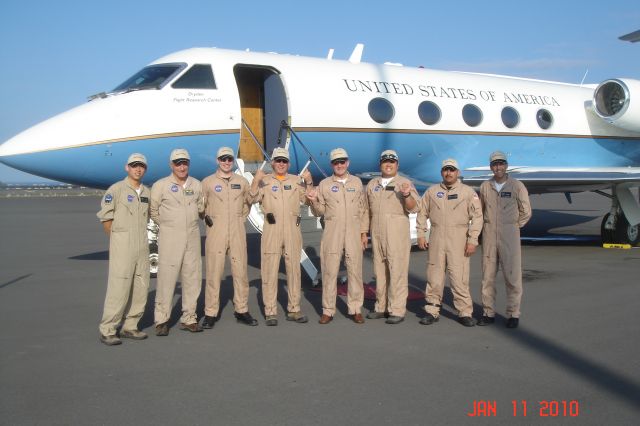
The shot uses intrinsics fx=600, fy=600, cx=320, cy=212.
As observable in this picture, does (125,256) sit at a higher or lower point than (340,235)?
lower

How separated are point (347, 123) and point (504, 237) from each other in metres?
4.84

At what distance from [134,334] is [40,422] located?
1917mm

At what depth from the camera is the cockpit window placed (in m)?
9.20

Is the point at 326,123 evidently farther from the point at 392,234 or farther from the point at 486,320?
the point at 486,320

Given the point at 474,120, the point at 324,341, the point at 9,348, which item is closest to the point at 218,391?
the point at 324,341

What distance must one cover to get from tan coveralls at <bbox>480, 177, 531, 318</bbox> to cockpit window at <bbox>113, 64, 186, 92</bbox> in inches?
215

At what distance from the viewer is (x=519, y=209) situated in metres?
6.19

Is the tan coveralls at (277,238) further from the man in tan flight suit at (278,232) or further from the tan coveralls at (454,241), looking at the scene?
the tan coveralls at (454,241)

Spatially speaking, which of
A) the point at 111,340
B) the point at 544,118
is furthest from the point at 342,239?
the point at 544,118

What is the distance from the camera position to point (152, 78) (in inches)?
369

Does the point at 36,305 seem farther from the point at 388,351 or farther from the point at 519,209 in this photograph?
the point at 519,209

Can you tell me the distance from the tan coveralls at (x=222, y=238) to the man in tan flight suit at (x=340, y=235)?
0.80 meters

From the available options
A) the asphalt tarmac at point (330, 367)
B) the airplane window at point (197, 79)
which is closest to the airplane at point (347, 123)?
the airplane window at point (197, 79)

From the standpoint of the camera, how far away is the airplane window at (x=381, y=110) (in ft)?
35.3
